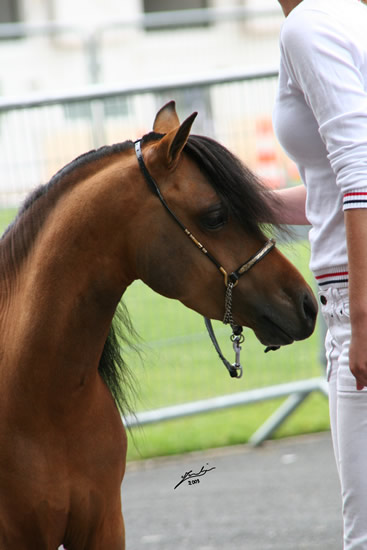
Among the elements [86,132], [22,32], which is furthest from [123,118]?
[22,32]

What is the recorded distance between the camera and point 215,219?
6.83 feet

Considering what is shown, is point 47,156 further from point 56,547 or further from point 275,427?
point 56,547

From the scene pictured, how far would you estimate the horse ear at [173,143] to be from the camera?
6.52 feet

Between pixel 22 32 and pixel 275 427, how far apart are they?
5.70 metres

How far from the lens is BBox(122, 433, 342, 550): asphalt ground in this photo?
3953mm

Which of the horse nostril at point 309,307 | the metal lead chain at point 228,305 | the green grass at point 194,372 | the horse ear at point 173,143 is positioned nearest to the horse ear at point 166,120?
the horse ear at point 173,143

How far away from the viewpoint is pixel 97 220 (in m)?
2.12

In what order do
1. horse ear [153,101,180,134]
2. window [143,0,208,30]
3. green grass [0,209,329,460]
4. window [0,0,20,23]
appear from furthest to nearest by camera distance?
window [143,0,208,30]
window [0,0,20,23]
green grass [0,209,329,460]
horse ear [153,101,180,134]

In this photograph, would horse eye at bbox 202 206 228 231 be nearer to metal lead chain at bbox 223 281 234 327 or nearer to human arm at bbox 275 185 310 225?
metal lead chain at bbox 223 281 234 327

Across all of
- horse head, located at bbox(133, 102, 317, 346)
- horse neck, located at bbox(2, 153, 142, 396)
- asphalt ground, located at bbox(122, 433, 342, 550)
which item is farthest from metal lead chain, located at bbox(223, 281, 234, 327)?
asphalt ground, located at bbox(122, 433, 342, 550)

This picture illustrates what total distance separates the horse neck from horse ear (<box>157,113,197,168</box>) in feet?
0.38

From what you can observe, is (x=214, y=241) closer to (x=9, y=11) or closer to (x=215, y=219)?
(x=215, y=219)

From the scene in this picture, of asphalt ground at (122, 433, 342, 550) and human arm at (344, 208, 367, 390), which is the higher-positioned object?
human arm at (344, 208, 367, 390)

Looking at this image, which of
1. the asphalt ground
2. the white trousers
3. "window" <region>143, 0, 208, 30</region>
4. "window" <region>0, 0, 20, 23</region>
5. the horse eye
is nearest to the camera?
the white trousers
